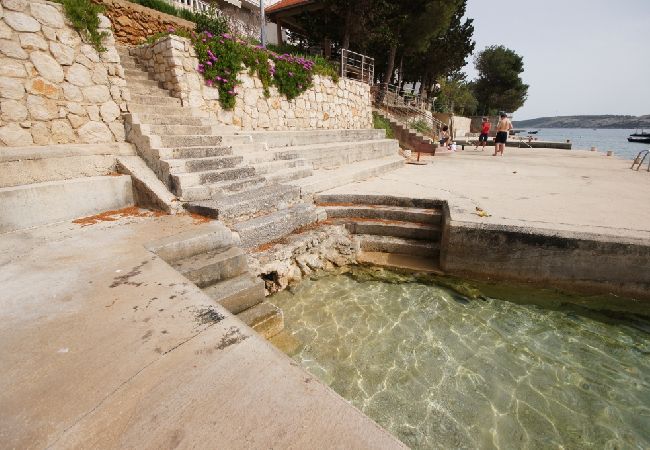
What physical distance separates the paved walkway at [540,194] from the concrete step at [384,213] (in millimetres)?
429

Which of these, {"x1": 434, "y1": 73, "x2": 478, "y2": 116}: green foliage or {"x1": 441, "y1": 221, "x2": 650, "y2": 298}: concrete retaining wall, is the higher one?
{"x1": 434, "y1": 73, "x2": 478, "y2": 116}: green foliage

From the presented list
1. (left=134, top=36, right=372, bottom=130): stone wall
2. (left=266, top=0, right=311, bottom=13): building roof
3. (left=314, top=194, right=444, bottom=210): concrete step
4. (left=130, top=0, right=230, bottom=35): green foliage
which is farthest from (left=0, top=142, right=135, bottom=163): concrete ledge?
(left=266, top=0, right=311, bottom=13): building roof

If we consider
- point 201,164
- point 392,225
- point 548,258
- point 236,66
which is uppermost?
point 236,66

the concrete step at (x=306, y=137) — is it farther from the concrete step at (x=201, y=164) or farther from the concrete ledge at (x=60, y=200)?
the concrete ledge at (x=60, y=200)

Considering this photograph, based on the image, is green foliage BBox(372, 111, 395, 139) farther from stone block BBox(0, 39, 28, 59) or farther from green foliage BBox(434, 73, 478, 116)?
green foliage BBox(434, 73, 478, 116)

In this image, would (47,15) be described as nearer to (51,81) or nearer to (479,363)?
(51,81)

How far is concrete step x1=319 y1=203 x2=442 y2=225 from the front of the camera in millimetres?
5316

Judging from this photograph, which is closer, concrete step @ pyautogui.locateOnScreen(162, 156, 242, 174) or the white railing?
concrete step @ pyautogui.locateOnScreen(162, 156, 242, 174)

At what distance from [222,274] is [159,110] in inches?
168

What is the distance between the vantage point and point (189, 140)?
17.0 ft

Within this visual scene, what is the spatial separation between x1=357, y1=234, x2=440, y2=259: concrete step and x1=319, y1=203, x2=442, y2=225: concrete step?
44 cm

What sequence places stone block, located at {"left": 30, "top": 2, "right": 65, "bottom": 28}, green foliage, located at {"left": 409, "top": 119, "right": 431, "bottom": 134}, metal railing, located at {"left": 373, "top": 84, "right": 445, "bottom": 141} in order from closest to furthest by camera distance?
stone block, located at {"left": 30, "top": 2, "right": 65, "bottom": 28} → green foliage, located at {"left": 409, "top": 119, "right": 431, "bottom": 134} → metal railing, located at {"left": 373, "top": 84, "right": 445, "bottom": 141}

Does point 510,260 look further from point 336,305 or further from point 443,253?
point 336,305

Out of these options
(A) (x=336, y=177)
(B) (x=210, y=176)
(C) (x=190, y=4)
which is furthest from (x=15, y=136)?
(C) (x=190, y=4)
